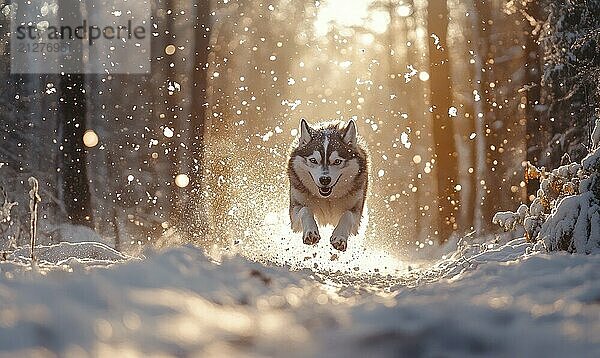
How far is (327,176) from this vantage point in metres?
9.77

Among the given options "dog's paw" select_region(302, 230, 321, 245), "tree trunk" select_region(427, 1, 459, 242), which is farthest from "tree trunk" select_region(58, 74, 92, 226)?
"dog's paw" select_region(302, 230, 321, 245)

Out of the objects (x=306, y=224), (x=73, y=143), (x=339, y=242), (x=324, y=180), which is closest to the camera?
(x=339, y=242)

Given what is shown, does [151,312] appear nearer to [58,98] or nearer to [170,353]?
[170,353]

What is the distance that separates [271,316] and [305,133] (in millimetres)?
7476

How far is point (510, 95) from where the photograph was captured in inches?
935

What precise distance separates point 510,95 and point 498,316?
21.7 meters

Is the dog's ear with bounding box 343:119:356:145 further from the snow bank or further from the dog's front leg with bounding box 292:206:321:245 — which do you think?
the snow bank

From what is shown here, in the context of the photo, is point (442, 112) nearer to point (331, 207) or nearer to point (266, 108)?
point (266, 108)

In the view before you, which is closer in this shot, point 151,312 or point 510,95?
point 151,312

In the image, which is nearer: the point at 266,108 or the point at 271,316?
the point at 271,316

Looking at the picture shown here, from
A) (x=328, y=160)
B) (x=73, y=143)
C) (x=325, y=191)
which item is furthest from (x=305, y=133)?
(x=73, y=143)

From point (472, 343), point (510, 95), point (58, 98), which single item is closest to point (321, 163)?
point (472, 343)

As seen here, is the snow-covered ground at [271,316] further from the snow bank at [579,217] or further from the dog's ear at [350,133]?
the dog's ear at [350,133]

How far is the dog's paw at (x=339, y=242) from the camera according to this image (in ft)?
29.3
